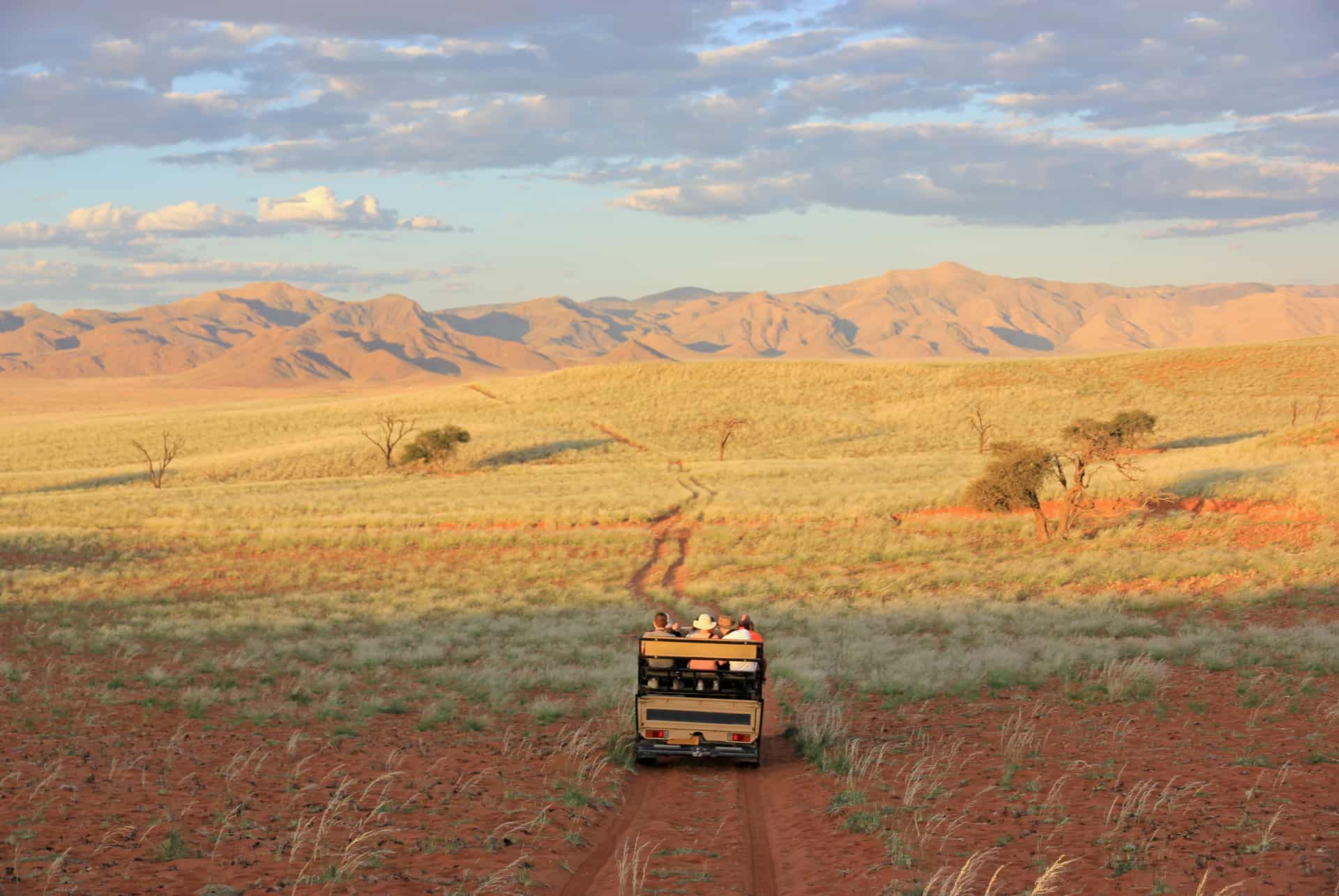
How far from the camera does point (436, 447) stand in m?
64.7

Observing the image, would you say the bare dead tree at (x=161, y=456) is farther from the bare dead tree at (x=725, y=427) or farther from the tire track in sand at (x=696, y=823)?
the tire track in sand at (x=696, y=823)

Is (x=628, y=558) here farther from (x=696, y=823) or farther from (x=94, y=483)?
(x=94, y=483)

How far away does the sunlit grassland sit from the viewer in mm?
19094

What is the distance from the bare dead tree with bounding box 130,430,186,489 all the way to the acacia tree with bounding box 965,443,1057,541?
43652mm

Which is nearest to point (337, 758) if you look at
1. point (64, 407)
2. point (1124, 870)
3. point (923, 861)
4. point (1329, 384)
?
point (923, 861)

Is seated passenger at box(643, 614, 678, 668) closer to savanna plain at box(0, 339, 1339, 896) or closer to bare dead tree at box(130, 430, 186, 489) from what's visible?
savanna plain at box(0, 339, 1339, 896)

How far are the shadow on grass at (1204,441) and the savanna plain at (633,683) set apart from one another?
13225 mm

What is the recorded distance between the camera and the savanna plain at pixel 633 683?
30.2 ft

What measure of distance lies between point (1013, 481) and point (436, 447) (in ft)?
125

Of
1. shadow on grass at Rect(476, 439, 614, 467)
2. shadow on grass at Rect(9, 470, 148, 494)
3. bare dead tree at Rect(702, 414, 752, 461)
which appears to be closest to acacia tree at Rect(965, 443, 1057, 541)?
bare dead tree at Rect(702, 414, 752, 461)

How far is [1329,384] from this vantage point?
8369cm

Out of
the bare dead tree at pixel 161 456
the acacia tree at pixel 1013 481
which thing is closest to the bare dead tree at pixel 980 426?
the acacia tree at pixel 1013 481

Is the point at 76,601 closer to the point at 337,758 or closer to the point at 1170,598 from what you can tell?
the point at 337,758

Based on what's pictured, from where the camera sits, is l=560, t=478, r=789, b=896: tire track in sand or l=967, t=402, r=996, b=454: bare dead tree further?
l=967, t=402, r=996, b=454: bare dead tree
